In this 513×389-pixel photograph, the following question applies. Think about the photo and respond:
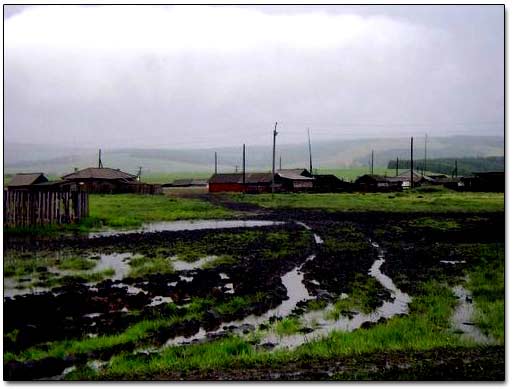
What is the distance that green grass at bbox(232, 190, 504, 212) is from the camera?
368 inches

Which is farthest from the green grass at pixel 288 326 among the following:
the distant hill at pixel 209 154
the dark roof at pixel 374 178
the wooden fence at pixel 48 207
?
the dark roof at pixel 374 178

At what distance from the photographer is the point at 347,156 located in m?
7.84

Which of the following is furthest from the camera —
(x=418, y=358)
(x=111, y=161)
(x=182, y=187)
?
(x=182, y=187)

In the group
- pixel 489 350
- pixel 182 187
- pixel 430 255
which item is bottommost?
pixel 489 350

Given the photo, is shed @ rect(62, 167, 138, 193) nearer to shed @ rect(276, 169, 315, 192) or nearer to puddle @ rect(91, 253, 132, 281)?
puddle @ rect(91, 253, 132, 281)

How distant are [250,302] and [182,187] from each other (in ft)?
11.7

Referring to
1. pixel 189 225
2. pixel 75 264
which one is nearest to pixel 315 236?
pixel 189 225

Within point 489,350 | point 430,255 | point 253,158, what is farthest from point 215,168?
point 489,350

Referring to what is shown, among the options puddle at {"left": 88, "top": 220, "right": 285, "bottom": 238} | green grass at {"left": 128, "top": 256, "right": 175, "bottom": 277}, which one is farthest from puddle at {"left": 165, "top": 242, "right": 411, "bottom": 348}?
puddle at {"left": 88, "top": 220, "right": 285, "bottom": 238}

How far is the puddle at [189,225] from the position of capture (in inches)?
279

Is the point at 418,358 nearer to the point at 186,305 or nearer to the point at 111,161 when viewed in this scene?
the point at 186,305

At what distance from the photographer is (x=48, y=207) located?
6.50 metres

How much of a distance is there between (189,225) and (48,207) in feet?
9.79

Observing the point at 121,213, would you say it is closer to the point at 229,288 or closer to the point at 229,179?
the point at 229,288
